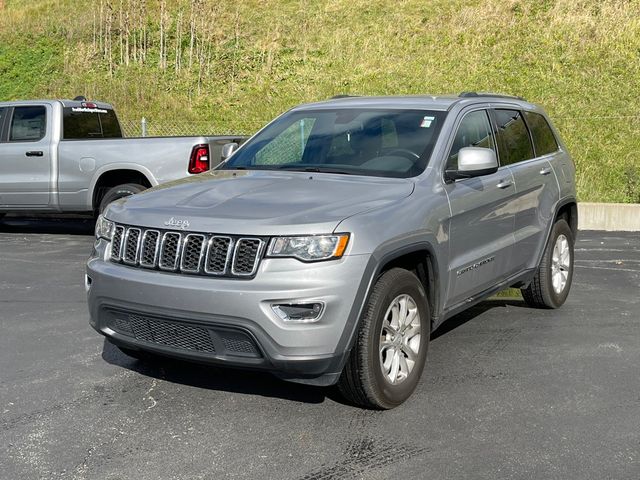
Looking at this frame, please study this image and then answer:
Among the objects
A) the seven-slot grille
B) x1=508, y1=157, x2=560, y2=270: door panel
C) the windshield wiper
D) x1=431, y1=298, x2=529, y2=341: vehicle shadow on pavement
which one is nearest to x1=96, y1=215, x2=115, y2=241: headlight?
the seven-slot grille

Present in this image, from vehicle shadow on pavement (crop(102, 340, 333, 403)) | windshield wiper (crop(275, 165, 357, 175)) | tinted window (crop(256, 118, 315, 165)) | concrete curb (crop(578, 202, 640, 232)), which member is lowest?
concrete curb (crop(578, 202, 640, 232))

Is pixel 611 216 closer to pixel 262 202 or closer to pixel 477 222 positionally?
pixel 477 222

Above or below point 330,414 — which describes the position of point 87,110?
above

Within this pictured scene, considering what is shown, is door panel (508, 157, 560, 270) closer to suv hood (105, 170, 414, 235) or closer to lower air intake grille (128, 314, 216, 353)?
suv hood (105, 170, 414, 235)

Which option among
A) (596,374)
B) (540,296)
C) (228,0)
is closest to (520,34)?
(228,0)

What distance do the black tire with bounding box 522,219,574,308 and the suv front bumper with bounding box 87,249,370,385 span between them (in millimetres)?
3165

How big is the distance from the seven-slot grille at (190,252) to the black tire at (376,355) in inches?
26.5

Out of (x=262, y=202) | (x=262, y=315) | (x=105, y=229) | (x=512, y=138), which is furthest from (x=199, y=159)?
(x=262, y=315)

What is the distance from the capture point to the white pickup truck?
11352mm

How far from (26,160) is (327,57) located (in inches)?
634

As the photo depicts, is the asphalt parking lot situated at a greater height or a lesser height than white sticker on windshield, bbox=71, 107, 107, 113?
lesser

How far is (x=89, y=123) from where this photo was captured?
12.7 meters

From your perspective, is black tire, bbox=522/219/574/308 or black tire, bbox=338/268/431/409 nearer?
black tire, bbox=338/268/431/409

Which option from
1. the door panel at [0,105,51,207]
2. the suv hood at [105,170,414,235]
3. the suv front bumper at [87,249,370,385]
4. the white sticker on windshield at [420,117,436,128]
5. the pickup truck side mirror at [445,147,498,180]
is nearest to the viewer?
the suv front bumper at [87,249,370,385]
